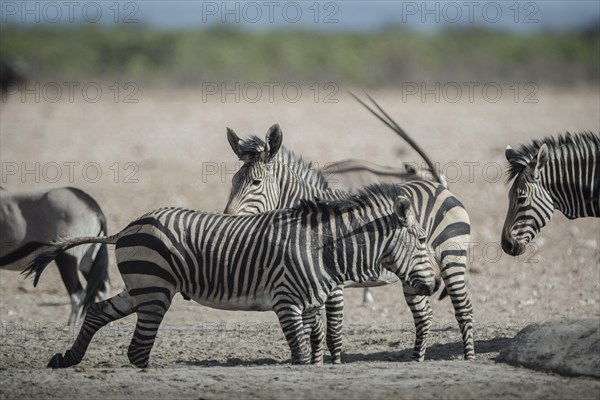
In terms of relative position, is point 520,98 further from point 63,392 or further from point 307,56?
point 63,392

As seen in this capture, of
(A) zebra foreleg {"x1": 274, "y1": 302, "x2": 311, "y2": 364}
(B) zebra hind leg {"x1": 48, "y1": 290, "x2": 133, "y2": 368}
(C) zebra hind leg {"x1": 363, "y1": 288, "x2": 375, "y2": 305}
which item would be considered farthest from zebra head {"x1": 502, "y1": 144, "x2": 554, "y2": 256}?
(B) zebra hind leg {"x1": 48, "y1": 290, "x2": 133, "y2": 368}

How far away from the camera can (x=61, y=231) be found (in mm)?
12008

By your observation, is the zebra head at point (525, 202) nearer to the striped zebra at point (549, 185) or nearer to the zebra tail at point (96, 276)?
the striped zebra at point (549, 185)

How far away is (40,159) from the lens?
2169 centimetres

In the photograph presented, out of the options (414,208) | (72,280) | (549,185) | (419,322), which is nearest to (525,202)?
(549,185)

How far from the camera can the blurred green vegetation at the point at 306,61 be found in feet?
127

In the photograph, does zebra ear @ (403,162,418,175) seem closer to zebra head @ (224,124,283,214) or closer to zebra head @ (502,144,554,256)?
zebra head @ (502,144,554,256)

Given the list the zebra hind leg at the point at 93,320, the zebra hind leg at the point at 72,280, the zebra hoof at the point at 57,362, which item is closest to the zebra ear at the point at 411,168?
the zebra hind leg at the point at 93,320

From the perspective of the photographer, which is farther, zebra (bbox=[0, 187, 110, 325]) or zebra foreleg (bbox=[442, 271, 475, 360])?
zebra (bbox=[0, 187, 110, 325])

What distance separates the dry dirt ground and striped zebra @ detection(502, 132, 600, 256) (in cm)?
118

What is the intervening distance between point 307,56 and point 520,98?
1555 centimetres

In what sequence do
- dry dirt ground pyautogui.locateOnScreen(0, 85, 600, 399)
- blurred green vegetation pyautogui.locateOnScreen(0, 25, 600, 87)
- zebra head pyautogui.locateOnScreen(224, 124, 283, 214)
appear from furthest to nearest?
blurred green vegetation pyautogui.locateOnScreen(0, 25, 600, 87) → zebra head pyautogui.locateOnScreen(224, 124, 283, 214) → dry dirt ground pyautogui.locateOnScreen(0, 85, 600, 399)

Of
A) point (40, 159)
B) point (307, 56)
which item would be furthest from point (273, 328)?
point (307, 56)

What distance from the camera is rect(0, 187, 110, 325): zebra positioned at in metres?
11.9
